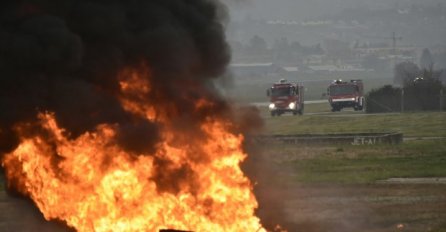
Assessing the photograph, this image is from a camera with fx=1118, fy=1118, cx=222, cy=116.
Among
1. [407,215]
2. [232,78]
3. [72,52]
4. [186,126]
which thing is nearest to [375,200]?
[407,215]

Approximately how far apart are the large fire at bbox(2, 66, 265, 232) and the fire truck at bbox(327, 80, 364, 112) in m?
74.2

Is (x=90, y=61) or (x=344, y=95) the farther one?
(x=344, y=95)

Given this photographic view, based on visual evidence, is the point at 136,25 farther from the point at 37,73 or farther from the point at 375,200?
the point at 375,200

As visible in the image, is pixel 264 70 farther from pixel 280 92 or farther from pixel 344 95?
pixel 280 92

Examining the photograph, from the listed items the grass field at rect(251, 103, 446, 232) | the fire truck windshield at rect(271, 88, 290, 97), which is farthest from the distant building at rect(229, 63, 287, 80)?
the grass field at rect(251, 103, 446, 232)

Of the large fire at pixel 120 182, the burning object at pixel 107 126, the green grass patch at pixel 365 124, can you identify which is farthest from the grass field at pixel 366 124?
the large fire at pixel 120 182

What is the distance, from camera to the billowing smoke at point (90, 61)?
77.8 ft

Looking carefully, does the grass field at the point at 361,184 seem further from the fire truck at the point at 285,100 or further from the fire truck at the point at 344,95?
the fire truck at the point at 344,95

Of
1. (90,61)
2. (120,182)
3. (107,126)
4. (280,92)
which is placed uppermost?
(280,92)

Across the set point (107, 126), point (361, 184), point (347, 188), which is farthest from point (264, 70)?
point (107, 126)

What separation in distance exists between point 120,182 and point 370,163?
26.4m

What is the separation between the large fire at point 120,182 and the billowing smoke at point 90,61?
24 centimetres

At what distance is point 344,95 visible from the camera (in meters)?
98.9

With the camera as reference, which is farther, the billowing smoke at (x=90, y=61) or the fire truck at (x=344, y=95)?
the fire truck at (x=344, y=95)
